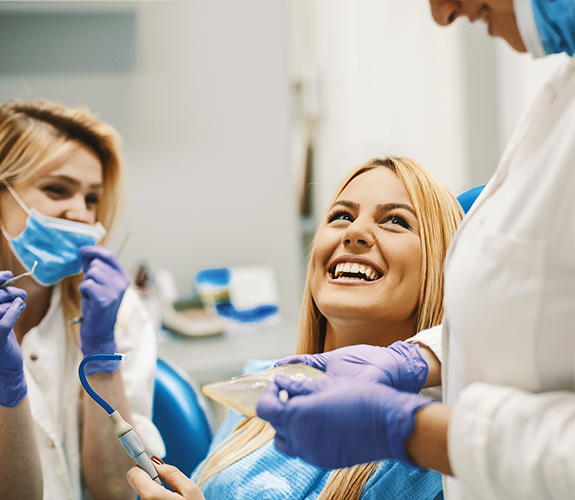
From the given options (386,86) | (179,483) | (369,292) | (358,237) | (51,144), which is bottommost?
(179,483)

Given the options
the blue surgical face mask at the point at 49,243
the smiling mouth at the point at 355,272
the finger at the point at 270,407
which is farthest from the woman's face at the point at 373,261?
the blue surgical face mask at the point at 49,243

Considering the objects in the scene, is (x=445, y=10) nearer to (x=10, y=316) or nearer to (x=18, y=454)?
(x=10, y=316)

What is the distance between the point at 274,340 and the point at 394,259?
1.24 metres

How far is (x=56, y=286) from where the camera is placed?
119 centimetres

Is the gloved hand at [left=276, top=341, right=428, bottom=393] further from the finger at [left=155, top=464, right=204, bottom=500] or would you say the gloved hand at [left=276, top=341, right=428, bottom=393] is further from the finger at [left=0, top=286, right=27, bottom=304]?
the finger at [left=0, top=286, right=27, bottom=304]

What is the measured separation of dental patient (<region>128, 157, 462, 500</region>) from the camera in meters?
0.97

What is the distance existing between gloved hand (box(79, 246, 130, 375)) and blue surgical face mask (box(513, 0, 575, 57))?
0.86 metres

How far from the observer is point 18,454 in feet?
3.28

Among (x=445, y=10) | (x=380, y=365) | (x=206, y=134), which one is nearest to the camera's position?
(x=445, y=10)

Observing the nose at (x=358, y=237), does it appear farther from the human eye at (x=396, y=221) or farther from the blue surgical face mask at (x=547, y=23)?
the blue surgical face mask at (x=547, y=23)

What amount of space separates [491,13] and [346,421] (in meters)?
0.51

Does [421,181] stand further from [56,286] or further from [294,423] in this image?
[56,286]

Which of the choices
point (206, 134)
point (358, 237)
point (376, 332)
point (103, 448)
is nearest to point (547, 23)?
point (358, 237)

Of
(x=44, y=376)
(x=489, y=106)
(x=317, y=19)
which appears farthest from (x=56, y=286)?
(x=317, y=19)
